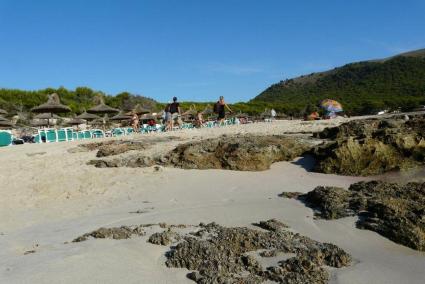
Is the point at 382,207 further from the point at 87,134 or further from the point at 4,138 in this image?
the point at 87,134

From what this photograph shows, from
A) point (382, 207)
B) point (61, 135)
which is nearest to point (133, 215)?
point (382, 207)

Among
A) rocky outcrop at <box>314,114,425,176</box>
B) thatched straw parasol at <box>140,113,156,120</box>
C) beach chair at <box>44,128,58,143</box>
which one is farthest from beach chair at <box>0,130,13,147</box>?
thatched straw parasol at <box>140,113,156,120</box>

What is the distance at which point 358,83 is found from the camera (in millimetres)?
83062

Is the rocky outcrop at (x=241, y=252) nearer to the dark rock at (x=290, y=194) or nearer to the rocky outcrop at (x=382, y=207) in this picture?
the rocky outcrop at (x=382, y=207)

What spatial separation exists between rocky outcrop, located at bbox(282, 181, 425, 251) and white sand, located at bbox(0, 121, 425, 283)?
0.38 feet

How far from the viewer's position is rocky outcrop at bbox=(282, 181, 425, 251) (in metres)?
3.66

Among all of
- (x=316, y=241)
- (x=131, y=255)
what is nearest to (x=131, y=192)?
(x=131, y=255)

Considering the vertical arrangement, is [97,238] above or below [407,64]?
below

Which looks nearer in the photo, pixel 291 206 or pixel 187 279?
pixel 187 279

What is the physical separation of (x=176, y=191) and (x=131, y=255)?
94.6 inches

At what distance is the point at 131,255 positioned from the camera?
3.36 meters

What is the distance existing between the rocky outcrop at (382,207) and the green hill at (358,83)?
59.5 metres

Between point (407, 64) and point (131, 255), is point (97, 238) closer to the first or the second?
point (131, 255)

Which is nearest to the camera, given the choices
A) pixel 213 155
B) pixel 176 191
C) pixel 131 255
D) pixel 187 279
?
pixel 187 279
